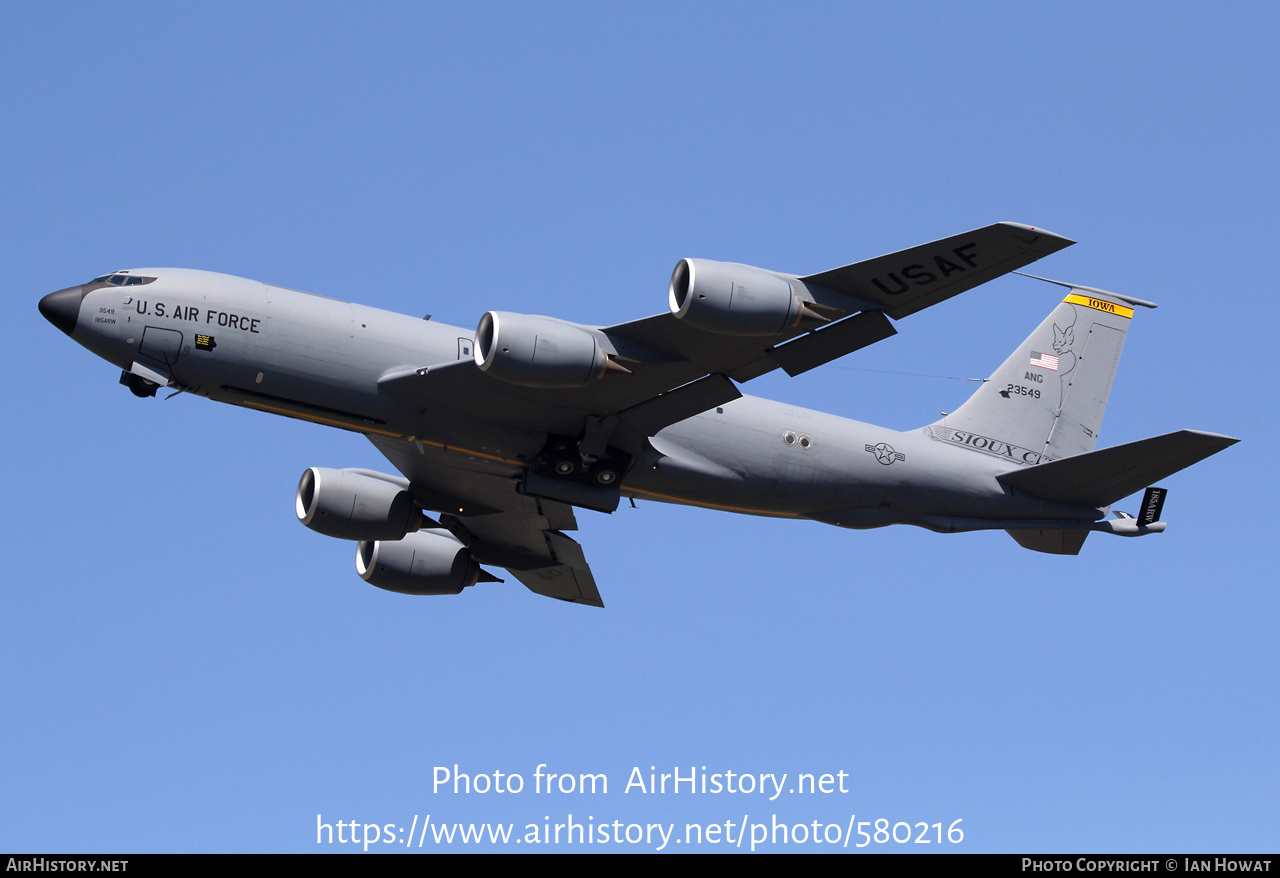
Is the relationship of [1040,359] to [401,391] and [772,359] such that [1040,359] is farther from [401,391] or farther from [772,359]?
[401,391]

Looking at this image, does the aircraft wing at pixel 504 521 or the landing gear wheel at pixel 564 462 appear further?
the aircraft wing at pixel 504 521

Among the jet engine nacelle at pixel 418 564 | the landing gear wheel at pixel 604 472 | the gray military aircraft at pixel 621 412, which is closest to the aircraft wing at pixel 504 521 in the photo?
the gray military aircraft at pixel 621 412

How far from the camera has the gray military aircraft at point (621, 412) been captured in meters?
26.5

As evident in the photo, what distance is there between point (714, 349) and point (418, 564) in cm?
1247

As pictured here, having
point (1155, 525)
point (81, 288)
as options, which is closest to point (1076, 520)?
point (1155, 525)

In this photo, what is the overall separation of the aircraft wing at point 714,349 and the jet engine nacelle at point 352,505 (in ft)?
16.8

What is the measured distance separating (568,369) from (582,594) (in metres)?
12.7

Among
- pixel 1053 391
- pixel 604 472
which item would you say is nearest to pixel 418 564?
pixel 604 472

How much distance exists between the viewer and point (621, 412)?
96.2ft

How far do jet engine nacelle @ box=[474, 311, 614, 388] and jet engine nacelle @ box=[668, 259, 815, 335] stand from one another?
84.5 inches

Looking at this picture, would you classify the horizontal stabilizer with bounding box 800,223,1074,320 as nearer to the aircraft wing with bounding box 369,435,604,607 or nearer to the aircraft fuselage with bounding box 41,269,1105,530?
the aircraft fuselage with bounding box 41,269,1105,530

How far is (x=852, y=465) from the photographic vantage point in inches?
1262

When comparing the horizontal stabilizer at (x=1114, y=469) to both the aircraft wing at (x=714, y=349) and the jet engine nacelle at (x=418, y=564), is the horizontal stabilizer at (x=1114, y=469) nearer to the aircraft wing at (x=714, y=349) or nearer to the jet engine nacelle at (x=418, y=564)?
the aircraft wing at (x=714, y=349)

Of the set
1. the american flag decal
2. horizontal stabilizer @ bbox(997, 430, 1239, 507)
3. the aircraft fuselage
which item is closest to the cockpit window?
the aircraft fuselage
